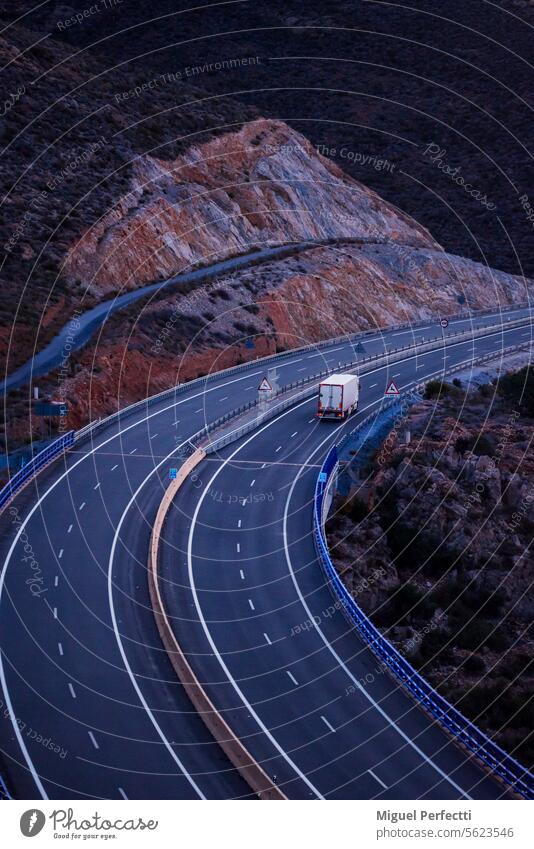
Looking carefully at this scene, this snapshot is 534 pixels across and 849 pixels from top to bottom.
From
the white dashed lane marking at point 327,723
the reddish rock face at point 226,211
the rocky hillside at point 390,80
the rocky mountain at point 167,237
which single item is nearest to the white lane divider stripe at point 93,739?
the white dashed lane marking at point 327,723

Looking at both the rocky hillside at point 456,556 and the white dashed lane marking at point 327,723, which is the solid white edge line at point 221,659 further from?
the rocky hillside at point 456,556

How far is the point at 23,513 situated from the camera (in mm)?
47938

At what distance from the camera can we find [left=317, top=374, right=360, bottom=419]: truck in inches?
2606

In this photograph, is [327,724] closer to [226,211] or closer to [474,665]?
[474,665]

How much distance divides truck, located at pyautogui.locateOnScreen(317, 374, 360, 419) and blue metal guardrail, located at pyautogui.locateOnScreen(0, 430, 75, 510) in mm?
15272

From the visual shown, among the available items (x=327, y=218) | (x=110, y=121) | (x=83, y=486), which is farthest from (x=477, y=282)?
(x=83, y=486)

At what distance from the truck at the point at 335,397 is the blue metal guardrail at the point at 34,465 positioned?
601 inches

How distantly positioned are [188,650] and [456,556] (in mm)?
19026

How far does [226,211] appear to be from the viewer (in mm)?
102500

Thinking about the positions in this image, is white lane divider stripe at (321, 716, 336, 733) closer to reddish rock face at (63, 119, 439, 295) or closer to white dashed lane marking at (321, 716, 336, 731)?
white dashed lane marking at (321, 716, 336, 731)

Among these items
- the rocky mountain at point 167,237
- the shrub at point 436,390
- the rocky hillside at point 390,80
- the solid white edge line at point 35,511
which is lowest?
the solid white edge line at point 35,511

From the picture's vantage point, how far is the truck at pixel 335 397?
66.2 m

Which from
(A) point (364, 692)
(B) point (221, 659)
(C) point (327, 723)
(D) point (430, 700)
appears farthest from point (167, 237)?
(C) point (327, 723)

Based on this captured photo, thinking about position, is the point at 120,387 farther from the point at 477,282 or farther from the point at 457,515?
the point at 477,282
